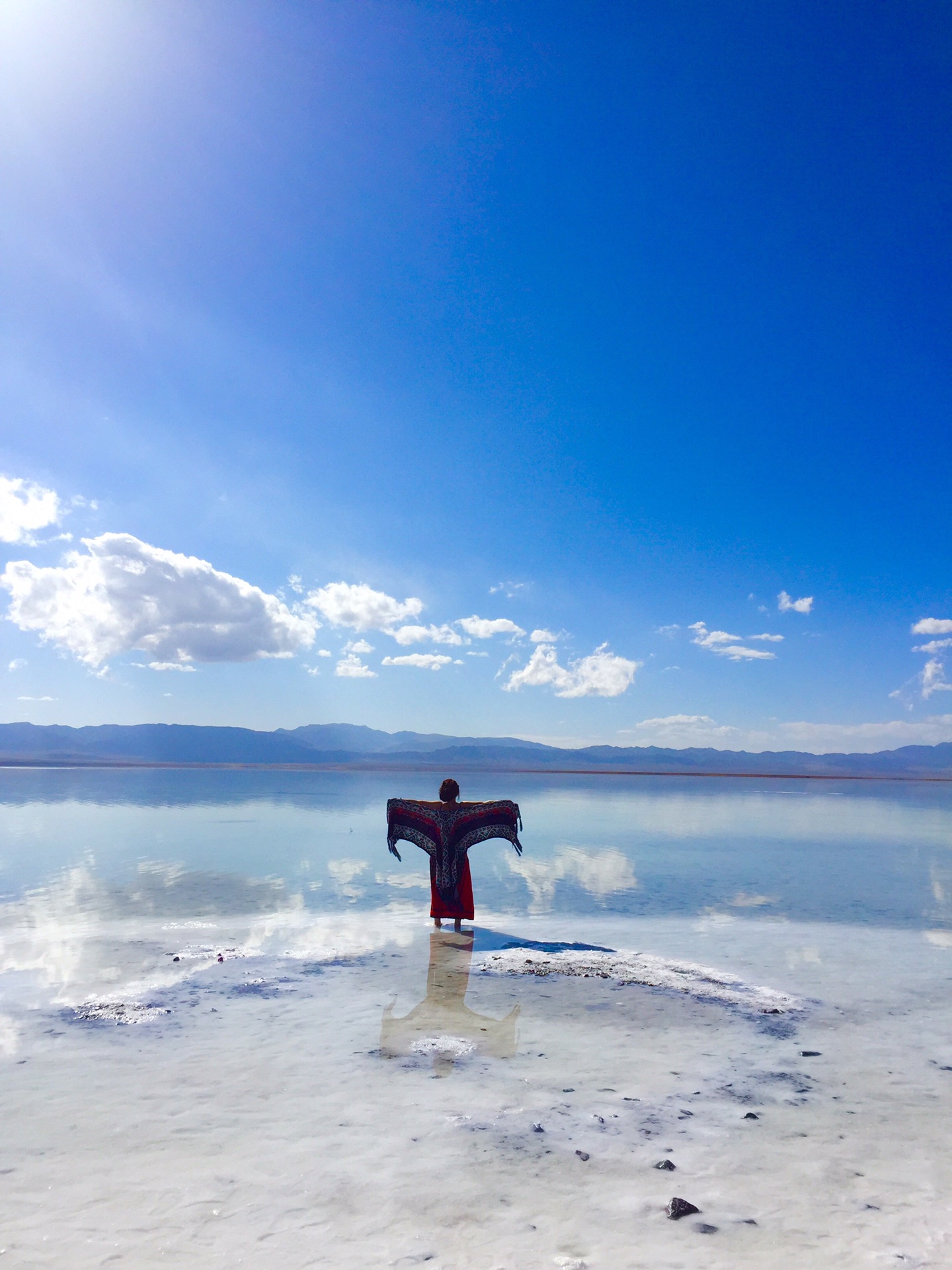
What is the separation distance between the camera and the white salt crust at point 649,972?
26.6ft

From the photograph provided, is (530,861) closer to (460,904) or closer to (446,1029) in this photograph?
(460,904)

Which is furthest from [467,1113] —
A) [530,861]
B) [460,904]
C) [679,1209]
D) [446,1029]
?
[530,861]

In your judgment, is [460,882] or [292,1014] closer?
[292,1014]

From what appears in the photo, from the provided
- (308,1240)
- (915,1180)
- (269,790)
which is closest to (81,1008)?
(308,1240)

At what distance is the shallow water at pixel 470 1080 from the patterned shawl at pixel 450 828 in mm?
1080

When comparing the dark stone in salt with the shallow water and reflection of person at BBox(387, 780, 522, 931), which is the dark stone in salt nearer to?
the shallow water

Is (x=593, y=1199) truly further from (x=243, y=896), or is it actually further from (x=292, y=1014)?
(x=243, y=896)

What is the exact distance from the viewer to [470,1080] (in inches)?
233

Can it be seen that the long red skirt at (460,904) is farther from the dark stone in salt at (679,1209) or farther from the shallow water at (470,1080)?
the dark stone in salt at (679,1209)

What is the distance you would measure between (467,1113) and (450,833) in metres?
6.54

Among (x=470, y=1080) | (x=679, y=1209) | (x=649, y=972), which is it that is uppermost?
(x=679, y=1209)

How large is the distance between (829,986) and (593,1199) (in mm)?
5609

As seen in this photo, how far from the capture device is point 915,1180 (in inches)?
177

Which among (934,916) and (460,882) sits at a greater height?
(460,882)
